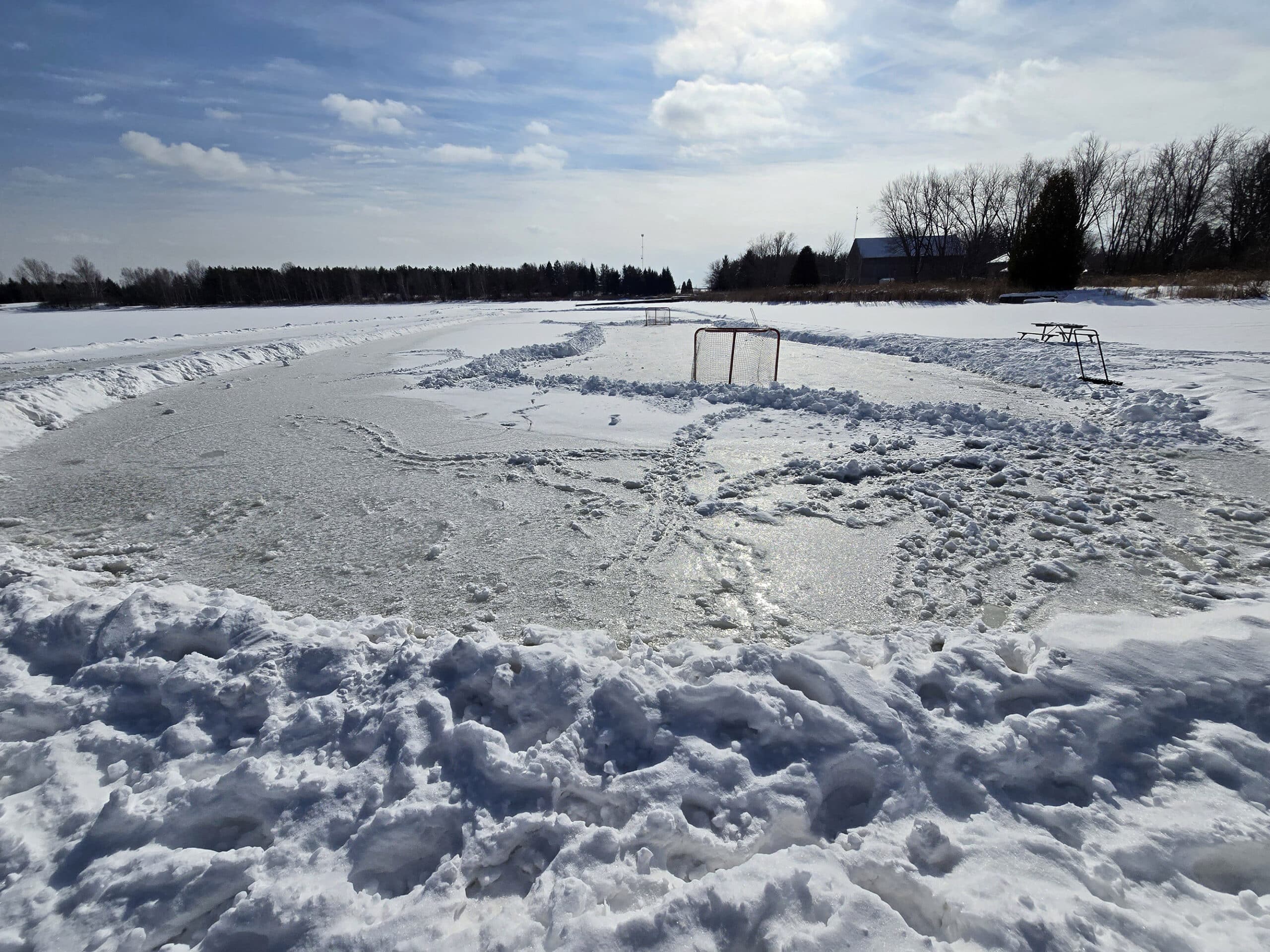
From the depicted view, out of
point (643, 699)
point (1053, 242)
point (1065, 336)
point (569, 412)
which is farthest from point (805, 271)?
point (643, 699)

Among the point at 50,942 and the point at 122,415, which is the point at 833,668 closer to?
the point at 50,942

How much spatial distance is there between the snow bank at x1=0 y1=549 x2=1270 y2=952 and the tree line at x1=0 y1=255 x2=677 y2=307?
84.3 m

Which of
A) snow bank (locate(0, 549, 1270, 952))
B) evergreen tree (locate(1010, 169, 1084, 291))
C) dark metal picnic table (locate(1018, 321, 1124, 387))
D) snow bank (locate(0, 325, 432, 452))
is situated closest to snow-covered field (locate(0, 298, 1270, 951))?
snow bank (locate(0, 549, 1270, 952))

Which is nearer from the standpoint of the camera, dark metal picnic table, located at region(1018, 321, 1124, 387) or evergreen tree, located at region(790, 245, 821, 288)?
dark metal picnic table, located at region(1018, 321, 1124, 387)

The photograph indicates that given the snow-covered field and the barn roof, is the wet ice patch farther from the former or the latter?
the barn roof

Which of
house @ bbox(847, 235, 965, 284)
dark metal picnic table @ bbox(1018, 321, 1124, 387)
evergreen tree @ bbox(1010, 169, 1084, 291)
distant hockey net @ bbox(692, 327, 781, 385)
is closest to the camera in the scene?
distant hockey net @ bbox(692, 327, 781, 385)

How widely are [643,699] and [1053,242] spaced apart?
3466cm

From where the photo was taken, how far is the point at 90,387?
10984 millimetres

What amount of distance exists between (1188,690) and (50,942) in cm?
474

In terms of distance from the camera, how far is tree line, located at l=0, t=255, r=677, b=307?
68250 mm

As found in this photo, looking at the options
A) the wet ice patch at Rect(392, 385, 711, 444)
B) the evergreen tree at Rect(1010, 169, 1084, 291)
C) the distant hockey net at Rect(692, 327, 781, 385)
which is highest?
the evergreen tree at Rect(1010, 169, 1084, 291)

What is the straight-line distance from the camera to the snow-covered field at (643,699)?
1.98 metres

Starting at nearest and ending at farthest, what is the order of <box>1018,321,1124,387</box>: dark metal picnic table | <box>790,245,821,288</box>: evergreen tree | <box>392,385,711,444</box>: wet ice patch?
<box>392,385,711,444</box>: wet ice patch → <box>1018,321,1124,387</box>: dark metal picnic table → <box>790,245,821,288</box>: evergreen tree

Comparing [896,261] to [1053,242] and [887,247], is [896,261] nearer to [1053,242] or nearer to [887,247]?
[887,247]
